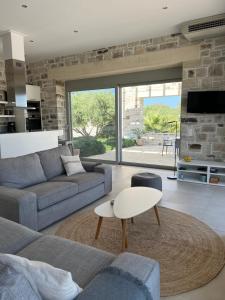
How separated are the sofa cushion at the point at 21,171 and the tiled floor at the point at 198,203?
2.41ft

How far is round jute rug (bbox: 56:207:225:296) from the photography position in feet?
6.42

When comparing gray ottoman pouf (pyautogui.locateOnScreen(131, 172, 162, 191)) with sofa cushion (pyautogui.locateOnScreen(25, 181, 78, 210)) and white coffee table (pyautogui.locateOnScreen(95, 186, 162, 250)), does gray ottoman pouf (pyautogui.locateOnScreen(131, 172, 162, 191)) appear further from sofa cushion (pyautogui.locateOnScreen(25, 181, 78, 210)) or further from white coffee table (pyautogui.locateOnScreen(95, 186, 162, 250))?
sofa cushion (pyautogui.locateOnScreen(25, 181, 78, 210))

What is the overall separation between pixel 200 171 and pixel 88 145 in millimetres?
3601

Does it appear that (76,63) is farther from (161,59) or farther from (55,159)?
(55,159)

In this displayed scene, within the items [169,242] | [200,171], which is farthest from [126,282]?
[200,171]

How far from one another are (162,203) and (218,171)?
172 centimetres

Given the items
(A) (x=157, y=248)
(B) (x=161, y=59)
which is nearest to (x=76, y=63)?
(B) (x=161, y=59)

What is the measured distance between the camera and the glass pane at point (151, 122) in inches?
223

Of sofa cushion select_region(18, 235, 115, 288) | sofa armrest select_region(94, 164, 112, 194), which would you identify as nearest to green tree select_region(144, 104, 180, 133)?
sofa armrest select_region(94, 164, 112, 194)

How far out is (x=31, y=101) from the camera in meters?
6.72

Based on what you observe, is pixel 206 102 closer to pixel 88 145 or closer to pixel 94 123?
pixel 94 123

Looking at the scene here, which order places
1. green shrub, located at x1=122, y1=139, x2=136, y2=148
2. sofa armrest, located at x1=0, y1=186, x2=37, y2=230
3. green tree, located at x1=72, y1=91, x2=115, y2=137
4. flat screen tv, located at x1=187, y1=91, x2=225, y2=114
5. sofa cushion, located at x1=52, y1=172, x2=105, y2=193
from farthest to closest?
green tree, located at x1=72, y1=91, x2=115, y2=137 < green shrub, located at x1=122, y1=139, x2=136, y2=148 < flat screen tv, located at x1=187, y1=91, x2=225, y2=114 < sofa cushion, located at x1=52, y1=172, x2=105, y2=193 < sofa armrest, located at x1=0, y1=186, x2=37, y2=230

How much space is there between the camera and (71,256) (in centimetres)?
150

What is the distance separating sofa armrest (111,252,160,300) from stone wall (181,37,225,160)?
13.3ft
